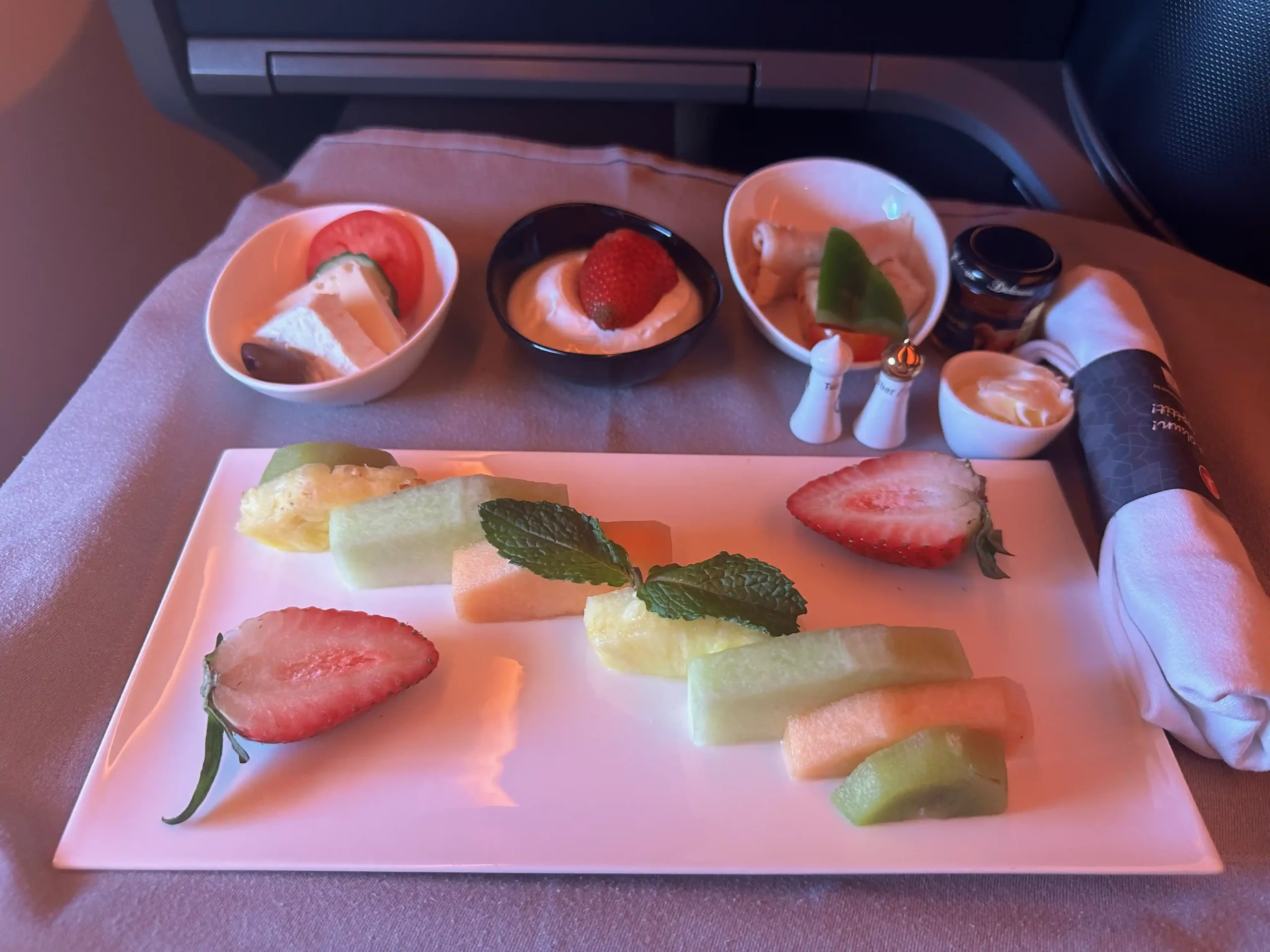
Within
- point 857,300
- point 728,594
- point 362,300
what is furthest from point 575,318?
point 728,594

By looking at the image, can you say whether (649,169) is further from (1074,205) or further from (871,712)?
(871,712)

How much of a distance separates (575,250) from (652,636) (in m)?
0.75

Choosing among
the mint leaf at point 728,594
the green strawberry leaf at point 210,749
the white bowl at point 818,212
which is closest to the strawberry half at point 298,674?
the green strawberry leaf at point 210,749

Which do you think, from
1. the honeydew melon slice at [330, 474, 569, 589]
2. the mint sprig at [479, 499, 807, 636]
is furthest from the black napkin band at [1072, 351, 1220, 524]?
the honeydew melon slice at [330, 474, 569, 589]

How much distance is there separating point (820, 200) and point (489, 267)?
0.58 metres

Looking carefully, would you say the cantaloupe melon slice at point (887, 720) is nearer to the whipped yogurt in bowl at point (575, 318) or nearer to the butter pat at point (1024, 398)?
the butter pat at point (1024, 398)

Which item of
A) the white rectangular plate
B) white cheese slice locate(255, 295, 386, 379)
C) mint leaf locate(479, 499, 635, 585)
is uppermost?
white cheese slice locate(255, 295, 386, 379)

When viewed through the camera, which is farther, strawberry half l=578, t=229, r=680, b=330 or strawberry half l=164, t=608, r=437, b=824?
strawberry half l=578, t=229, r=680, b=330

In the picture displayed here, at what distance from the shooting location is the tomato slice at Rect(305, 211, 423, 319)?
1328mm

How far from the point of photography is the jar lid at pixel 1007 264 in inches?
44.9

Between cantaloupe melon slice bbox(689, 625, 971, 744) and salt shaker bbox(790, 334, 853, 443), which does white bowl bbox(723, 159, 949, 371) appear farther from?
cantaloupe melon slice bbox(689, 625, 971, 744)

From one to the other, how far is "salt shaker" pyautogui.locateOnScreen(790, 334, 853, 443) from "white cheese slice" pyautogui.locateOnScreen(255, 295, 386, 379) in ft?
2.00

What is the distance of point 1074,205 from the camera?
154cm

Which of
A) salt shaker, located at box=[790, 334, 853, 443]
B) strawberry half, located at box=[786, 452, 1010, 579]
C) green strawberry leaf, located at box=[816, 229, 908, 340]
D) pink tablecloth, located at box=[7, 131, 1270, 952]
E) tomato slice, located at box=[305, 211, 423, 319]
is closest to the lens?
pink tablecloth, located at box=[7, 131, 1270, 952]
